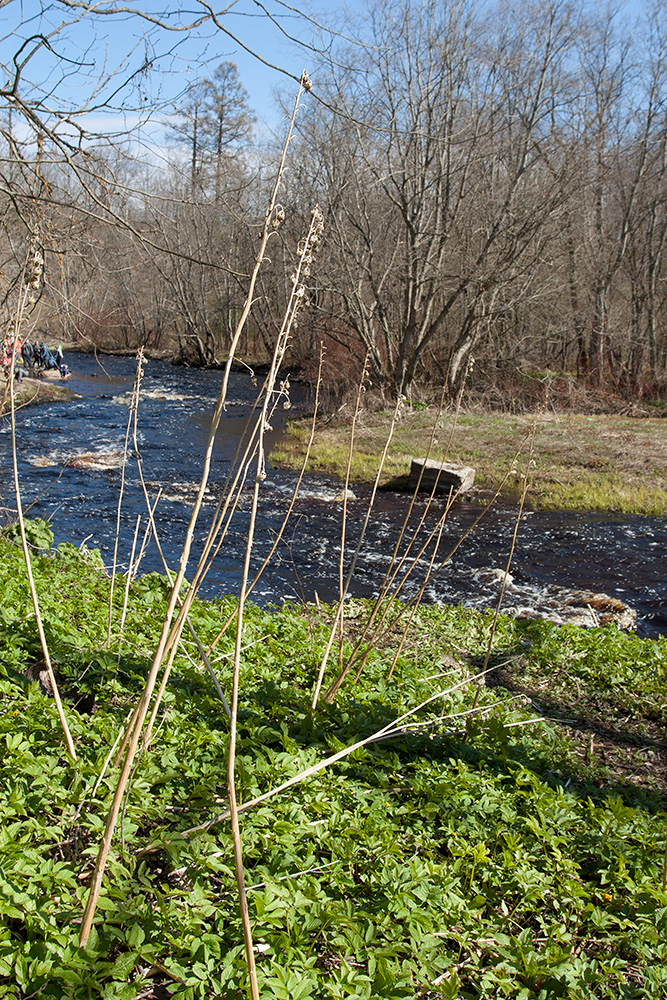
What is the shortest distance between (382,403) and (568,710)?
55.1ft

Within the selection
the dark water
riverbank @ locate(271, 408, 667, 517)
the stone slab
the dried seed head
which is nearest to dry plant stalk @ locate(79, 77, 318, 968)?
the dried seed head

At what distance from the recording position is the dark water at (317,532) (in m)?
8.66

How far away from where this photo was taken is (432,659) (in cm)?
527

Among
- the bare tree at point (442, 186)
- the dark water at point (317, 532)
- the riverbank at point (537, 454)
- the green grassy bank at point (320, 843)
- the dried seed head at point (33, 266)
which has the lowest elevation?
the dark water at point (317, 532)

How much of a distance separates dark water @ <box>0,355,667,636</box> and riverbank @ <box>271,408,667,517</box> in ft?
2.71

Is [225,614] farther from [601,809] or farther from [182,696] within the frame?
[601,809]

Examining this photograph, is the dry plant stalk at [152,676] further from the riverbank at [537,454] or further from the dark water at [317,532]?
the riverbank at [537,454]

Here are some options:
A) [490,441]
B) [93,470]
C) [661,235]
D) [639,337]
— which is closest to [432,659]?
[93,470]

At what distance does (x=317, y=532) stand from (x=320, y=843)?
27.2 ft

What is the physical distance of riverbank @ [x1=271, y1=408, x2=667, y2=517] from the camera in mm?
13163

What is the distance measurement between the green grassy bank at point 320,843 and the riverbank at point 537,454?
795 centimetres

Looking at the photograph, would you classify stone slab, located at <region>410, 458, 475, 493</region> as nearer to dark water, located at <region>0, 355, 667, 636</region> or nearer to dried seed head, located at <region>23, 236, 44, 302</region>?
dark water, located at <region>0, 355, 667, 636</region>

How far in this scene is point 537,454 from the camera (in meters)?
15.2

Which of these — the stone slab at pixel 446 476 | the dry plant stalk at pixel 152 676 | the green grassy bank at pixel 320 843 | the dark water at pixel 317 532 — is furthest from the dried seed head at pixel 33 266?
the stone slab at pixel 446 476
